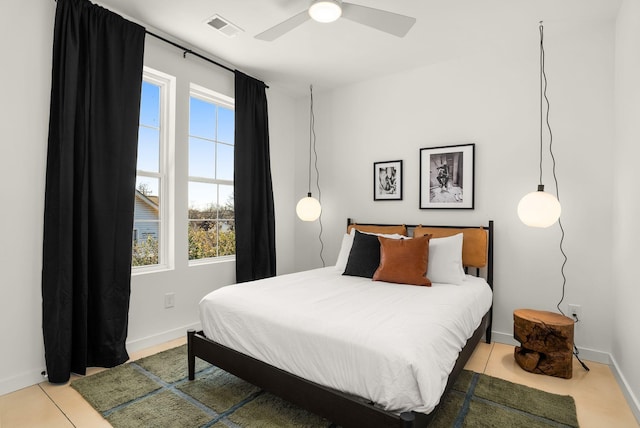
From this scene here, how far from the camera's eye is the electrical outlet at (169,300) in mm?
3222

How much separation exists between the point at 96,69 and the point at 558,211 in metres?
3.68

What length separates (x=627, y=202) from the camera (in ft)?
7.85

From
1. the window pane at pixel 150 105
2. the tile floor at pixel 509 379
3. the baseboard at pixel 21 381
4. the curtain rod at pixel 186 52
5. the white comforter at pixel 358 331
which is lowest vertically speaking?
the tile floor at pixel 509 379

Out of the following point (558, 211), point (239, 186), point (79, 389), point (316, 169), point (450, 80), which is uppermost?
point (450, 80)

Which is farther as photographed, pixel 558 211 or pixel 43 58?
pixel 558 211

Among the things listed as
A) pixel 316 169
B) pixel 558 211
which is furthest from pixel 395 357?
pixel 316 169

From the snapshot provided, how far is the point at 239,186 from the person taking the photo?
148 inches

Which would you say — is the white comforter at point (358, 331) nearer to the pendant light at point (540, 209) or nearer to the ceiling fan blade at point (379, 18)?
the pendant light at point (540, 209)

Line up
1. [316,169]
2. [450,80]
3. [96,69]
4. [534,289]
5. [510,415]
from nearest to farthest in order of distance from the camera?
[510,415] → [96,69] → [534,289] → [450,80] → [316,169]

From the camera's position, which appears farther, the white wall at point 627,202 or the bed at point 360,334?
the white wall at point 627,202

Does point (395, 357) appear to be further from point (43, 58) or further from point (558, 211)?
point (43, 58)

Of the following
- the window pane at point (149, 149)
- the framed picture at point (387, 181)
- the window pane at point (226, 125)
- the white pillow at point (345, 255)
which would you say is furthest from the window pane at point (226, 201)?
the framed picture at point (387, 181)

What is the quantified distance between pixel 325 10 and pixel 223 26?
1.14 m

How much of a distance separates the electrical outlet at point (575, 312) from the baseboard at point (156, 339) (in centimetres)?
335
